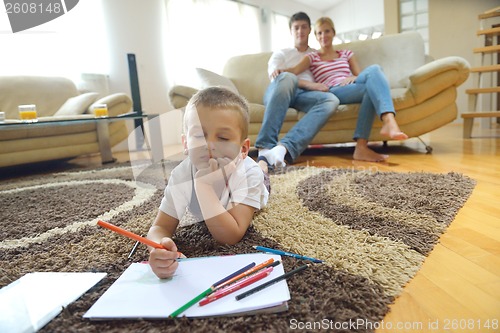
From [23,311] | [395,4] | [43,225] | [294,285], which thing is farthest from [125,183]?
[395,4]

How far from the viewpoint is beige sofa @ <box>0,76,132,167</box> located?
2.13 metres

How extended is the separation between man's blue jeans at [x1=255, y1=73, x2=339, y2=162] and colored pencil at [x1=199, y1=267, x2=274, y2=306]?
4.07 feet

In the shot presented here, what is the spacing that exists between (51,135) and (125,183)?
3.34ft

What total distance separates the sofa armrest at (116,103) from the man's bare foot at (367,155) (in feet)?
5.44

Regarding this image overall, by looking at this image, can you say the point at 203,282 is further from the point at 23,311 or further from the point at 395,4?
the point at 395,4

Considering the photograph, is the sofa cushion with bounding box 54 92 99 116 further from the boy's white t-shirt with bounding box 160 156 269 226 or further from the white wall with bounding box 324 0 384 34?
the white wall with bounding box 324 0 384 34

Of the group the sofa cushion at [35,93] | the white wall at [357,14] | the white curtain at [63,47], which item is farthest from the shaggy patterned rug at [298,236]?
the white wall at [357,14]

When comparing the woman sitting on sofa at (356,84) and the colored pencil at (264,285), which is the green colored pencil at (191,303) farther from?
the woman sitting on sofa at (356,84)

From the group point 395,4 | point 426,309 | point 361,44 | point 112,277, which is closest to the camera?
point 426,309

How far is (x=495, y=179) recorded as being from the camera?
50.1 inches

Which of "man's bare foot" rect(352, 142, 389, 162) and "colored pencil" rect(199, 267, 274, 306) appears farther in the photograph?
"man's bare foot" rect(352, 142, 389, 162)

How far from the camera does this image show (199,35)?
392cm

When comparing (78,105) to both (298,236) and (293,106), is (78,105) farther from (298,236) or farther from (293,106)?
(298,236)

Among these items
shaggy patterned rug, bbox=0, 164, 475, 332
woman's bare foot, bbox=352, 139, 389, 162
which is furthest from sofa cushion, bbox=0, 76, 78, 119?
woman's bare foot, bbox=352, 139, 389, 162
